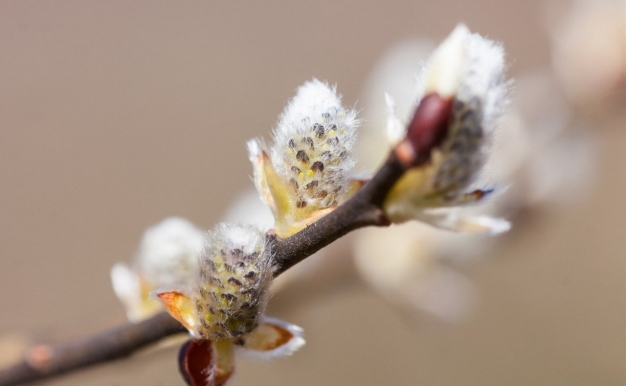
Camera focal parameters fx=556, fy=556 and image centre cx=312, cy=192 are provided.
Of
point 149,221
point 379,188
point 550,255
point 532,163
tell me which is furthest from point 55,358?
point 550,255

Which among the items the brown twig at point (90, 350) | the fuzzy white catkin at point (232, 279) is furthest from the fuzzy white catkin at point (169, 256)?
the fuzzy white catkin at point (232, 279)

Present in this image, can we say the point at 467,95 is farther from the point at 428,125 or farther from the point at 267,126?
the point at 267,126

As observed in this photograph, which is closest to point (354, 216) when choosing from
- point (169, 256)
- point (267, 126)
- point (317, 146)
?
point (317, 146)

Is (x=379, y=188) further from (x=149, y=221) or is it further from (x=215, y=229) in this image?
(x=149, y=221)

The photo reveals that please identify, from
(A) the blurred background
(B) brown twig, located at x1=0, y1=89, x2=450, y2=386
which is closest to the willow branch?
(B) brown twig, located at x1=0, y1=89, x2=450, y2=386

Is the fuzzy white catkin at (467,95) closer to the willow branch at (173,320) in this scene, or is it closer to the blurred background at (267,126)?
the willow branch at (173,320)

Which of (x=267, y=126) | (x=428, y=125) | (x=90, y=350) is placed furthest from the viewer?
Result: (x=267, y=126)
